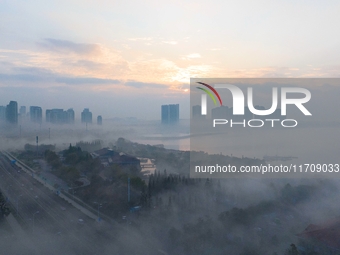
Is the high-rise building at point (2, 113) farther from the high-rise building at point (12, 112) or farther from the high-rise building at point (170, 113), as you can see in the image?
the high-rise building at point (170, 113)

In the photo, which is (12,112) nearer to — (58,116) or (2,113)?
(2,113)

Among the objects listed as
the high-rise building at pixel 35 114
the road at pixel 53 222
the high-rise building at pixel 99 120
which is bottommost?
the road at pixel 53 222

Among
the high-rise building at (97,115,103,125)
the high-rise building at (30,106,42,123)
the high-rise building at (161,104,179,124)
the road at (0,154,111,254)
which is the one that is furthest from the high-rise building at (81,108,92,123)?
the road at (0,154,111,254)

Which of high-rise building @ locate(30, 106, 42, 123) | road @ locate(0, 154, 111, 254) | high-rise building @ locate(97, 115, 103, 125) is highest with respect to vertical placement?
high-rise building @ locate(30, 106, 42, 123)

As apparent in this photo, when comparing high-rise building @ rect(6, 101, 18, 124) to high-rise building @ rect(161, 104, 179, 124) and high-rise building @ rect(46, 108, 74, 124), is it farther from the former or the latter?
high-rise building @ rect(161, 104, 179, 124)

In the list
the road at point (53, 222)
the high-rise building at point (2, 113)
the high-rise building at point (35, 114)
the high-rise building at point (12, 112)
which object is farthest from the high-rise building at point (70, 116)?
the road at point (53, 222)

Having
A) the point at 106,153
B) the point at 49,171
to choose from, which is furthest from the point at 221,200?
Result: the point at 106,153
